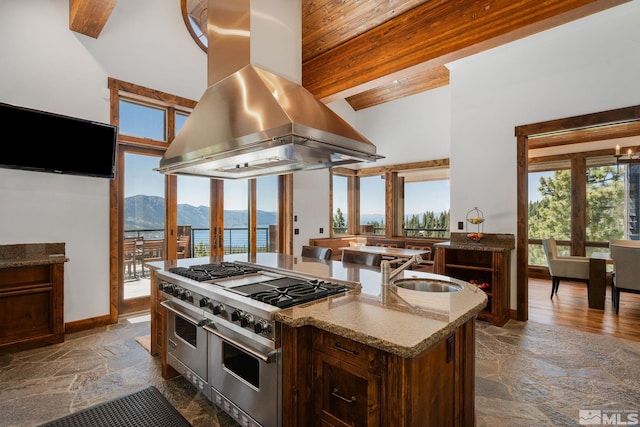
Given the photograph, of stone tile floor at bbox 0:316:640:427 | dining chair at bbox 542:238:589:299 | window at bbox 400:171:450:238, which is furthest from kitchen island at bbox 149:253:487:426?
window at bbox 400:171:450:238

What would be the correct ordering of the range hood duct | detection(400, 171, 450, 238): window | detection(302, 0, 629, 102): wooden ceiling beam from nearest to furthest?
the range hood duct
detection(302, 0, 629, 102): wooden ceiling beam
detection(400, 171, 450, 238): window

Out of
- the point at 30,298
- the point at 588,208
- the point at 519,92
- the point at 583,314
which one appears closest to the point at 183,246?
the point at 30,298

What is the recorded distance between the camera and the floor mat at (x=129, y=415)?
5.49 feet

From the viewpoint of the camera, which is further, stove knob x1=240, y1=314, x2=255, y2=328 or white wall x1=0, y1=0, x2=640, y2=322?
white wall x1=0, y1=0, x2=640, y2=322

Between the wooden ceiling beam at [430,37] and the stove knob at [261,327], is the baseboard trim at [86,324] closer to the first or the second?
the stove knob at [261,327]

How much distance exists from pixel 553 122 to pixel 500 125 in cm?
57

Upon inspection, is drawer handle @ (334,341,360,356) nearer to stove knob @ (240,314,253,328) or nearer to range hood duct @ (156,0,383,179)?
stove knob @ (240,314,253,328)

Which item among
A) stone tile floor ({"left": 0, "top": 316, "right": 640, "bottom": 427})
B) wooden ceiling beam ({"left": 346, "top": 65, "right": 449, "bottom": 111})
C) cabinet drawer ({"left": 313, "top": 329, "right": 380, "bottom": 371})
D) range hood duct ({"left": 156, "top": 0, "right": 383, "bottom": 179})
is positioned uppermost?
wooden ceiling beam ({"left": 346, "top": 65, "right": 449, "bottom": 111})

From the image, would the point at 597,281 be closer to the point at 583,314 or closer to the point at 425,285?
the point at 583,314

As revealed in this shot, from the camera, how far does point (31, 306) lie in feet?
10.5

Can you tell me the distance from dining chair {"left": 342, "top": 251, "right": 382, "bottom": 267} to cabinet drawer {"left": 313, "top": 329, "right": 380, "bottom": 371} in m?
1.39

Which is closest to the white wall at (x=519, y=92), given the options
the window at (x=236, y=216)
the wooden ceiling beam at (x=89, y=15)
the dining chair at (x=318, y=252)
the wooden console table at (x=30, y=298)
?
the dining chair at (x=318, y=252)

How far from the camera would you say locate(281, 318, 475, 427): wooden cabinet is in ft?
3.99

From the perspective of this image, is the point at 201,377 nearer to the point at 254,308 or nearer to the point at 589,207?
the point at 254,308
